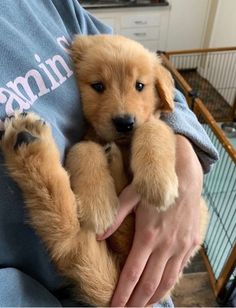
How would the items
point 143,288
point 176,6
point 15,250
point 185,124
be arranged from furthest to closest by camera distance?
point 176,6
point 185,124
point 143,288
point 15,250

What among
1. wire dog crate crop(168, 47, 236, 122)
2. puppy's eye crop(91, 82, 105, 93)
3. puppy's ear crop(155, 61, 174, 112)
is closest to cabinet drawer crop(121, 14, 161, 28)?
wire dog crate crop(168, 47, 236, 122)

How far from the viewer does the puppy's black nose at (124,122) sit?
728 millimetres

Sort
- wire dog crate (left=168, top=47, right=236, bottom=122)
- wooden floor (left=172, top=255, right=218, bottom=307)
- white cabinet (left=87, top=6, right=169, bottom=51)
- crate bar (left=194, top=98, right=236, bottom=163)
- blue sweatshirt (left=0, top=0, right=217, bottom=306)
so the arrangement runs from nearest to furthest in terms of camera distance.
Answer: blue sweatshirt (left=0, top=0, right=217, bottom=306)
crate bar (left=194, top=98, right=236, bottom=163)
wooden floor (left=172, top=255, right=218, bottom=307)
wire dog crate (left=168, top=47, right=236, bottom=122)
white cabinet (left=87, top=6, right=169, bottom=51)

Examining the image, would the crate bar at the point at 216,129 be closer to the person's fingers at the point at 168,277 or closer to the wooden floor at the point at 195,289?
the person's fingers at the point at 168,277

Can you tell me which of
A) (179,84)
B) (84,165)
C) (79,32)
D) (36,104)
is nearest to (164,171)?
(84,165)

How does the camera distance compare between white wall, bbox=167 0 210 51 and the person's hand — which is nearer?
the person's hand

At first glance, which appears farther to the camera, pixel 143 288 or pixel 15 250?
pixel 143 288

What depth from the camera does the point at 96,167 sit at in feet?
2.22

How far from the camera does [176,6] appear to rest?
3408 mm

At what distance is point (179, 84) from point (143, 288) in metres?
1.26

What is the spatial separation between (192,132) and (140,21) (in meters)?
2.83

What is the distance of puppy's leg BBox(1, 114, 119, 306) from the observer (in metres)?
0.60

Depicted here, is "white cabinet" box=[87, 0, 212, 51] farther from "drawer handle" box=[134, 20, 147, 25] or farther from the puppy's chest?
the puppy's chest

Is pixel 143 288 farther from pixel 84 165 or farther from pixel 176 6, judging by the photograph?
pixel 176 6
